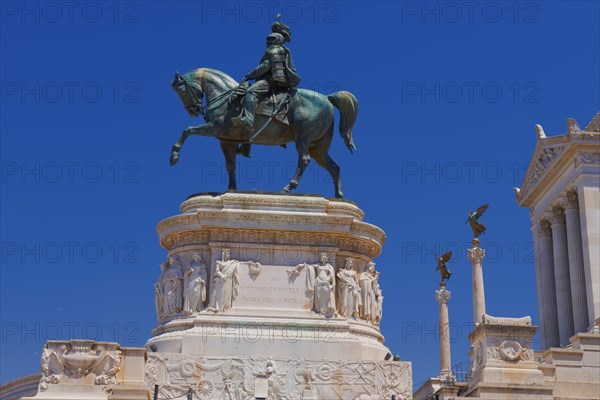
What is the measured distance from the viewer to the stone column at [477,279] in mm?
51312

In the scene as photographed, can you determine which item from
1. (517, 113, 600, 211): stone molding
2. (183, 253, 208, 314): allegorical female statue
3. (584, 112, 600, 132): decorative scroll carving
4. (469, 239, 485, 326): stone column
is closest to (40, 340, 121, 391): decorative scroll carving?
(183, 253, 208, 314): allegorical female statue

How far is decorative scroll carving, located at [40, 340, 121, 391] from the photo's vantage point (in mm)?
29406

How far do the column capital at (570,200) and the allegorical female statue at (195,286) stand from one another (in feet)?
116

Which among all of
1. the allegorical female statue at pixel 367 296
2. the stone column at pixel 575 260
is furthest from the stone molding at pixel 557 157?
Answer: the allegorical female statue at pixel 367 296

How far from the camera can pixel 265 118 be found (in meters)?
35.3

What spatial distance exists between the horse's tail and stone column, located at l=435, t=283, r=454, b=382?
13600 millimetres

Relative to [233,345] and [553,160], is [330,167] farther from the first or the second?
[553,160]

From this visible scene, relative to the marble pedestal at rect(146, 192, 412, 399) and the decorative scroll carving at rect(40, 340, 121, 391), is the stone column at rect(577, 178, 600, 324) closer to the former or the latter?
the marble pedestal at rect(146, 192, 412, 399)

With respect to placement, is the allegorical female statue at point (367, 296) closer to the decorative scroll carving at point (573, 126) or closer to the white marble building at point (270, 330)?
the white marble building at point (270, 330)

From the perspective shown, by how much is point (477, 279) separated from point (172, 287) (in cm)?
2248

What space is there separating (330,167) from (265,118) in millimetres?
2728

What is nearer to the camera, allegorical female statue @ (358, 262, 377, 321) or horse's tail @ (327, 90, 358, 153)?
allegorical female statue @ (358, 262, 377, 321)

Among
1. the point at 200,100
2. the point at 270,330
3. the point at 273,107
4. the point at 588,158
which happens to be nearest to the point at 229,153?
the point at 200,100

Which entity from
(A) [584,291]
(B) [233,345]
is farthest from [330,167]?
(A) [584,291]
